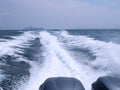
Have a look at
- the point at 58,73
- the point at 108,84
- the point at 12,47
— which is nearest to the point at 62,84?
the point at 108,84

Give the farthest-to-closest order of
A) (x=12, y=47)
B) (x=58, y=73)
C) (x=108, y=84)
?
(x=12, y=47), (x=58, y=73), (x=108, y=84)

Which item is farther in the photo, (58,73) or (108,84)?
(58,73)

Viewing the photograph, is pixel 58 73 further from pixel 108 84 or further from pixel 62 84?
pixel 108 84

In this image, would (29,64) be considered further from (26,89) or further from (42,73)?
(26,89)

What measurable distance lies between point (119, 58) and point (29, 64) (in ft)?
15.3

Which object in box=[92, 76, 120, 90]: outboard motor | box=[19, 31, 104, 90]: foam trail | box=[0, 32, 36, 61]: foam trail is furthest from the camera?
box=[0, 32, 36, 61]: foam trail

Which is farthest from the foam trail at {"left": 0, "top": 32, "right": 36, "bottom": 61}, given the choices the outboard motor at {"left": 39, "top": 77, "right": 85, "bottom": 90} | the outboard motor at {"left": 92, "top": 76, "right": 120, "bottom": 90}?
the outboard motor at {"left": 92, "top": 76, "right": 120, "bottom": 90}

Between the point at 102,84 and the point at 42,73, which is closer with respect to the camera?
the point at 102,84

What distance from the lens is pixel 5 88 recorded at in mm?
6828

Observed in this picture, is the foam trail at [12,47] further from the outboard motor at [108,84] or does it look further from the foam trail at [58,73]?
the outboard motor at [108,84]

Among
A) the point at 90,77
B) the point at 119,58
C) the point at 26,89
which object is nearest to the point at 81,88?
the point at 26,89

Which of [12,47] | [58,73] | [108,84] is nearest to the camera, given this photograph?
[108,84]

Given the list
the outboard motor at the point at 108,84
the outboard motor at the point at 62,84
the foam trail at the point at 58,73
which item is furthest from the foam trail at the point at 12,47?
the outboard motor at the point at 108,84

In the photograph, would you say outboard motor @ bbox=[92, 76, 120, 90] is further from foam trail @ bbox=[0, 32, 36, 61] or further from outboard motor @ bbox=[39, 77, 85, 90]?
foam trail @ bbox=[0, 32, 36, 61]
